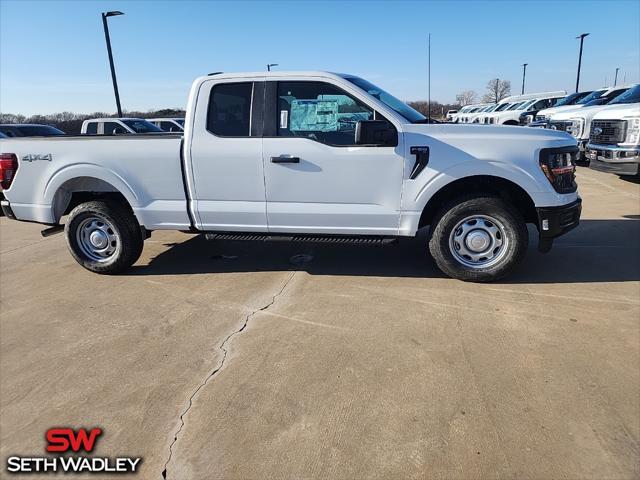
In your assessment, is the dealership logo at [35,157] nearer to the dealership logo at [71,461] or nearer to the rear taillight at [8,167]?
the rear taillight at [8,167]

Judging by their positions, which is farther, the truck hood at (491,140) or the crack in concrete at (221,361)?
the truck hood at (491,140)

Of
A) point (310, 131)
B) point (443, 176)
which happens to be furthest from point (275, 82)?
point (443, 176)

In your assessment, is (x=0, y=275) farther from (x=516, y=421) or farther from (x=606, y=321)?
(x=606, y=321)

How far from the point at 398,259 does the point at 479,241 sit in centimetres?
112

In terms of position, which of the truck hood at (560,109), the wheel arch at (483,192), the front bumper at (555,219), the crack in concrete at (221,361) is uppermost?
the truck hood at (560,109)

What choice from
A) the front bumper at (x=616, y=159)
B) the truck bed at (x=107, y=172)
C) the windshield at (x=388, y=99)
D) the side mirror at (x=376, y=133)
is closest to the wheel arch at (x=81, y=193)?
the truck bed at (x=107, y=172)

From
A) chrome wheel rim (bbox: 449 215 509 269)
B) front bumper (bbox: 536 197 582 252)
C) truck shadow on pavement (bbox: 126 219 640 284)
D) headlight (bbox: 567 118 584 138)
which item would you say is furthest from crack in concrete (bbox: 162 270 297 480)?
headlight (bbox: 567 118 584 138)

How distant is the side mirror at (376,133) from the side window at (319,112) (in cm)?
24

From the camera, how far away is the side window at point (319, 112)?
414 cm

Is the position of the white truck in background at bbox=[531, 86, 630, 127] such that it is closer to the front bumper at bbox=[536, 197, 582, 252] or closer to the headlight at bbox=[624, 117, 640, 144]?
the headlight at bbox=[624, 117, 640, 144]

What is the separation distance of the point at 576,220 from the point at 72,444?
173 inches

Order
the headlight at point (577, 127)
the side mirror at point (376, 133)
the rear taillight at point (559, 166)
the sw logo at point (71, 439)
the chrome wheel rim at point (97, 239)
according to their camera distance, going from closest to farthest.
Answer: the sw logo at point (71, 439) → the side mirror at point (376, 133) → the rear taillight at point (559, 166) → the chrome wheel rim at point (97, 239) → the headlight at point (577, 127)

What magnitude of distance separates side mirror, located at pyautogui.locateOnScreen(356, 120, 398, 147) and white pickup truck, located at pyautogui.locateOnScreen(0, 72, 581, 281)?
1 cm

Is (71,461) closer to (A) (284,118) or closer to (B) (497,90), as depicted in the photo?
(A) (284,118)
